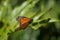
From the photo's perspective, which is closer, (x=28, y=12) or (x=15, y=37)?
(x=15, y=37)

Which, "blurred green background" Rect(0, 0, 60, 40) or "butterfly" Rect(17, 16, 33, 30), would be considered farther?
"blurred green background" Rect(0, 0, 60, 40)

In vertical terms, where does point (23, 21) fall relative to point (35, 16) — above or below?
below

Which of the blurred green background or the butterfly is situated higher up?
the blurred green background

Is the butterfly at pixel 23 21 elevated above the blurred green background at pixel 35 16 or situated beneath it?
situated beneath

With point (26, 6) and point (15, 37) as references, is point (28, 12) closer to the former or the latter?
point (26, 6)

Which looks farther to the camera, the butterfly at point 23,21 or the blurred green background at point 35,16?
the blurred green background at point 35,16

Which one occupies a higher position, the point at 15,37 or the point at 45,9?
the point at 45,9

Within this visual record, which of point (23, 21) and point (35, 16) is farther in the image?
point (35, 16)

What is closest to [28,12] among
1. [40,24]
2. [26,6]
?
[26,6]
